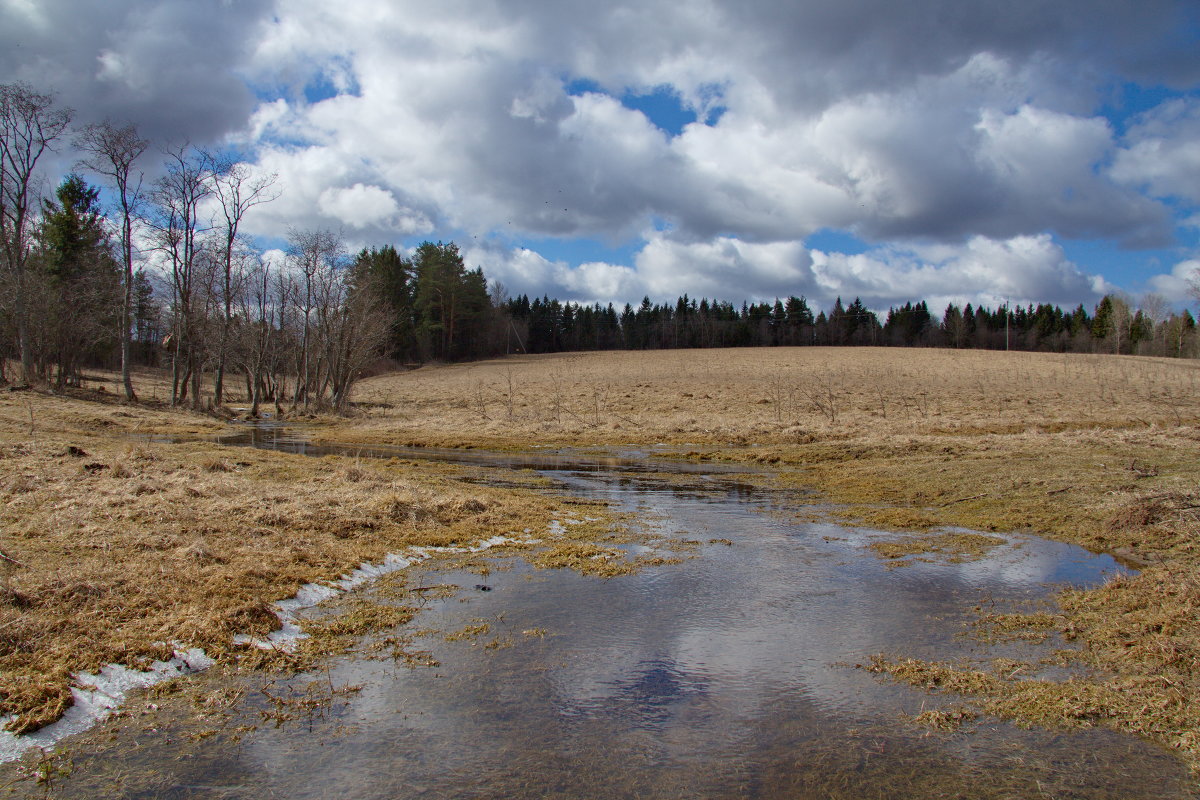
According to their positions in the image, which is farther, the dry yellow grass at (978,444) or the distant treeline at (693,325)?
the distant treeline at (693,325)

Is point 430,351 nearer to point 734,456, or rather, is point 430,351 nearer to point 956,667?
point 734,456

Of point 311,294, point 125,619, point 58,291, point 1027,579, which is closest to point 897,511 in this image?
point 1027,579

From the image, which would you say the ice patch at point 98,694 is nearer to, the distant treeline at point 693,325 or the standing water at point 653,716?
the standing water at point 653,716

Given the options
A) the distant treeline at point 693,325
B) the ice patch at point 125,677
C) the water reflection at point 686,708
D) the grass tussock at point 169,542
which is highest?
the distant treeline at point 693,325

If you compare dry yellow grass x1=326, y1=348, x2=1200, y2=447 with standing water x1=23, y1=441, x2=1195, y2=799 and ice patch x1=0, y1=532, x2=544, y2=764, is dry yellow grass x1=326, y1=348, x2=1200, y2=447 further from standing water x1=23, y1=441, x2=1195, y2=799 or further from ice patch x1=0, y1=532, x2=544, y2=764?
ice patch x1=0, y1=532, x2=544, y2=764

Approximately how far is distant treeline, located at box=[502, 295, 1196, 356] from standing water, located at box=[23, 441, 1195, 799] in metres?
95.7

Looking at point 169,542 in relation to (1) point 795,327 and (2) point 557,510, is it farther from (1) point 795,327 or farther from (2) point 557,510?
(1) point 795,327

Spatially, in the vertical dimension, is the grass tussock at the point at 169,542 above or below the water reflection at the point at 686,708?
above

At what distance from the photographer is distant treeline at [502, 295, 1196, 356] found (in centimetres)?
10962

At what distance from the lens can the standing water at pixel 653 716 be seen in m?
4.51

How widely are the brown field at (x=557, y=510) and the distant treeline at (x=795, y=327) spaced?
75494 millimetres

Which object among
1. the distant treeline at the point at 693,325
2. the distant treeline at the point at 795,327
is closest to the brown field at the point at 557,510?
the distant treeline at the point at 693,325

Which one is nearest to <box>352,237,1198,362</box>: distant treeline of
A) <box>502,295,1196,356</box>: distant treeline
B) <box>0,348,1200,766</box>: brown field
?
<box>502,295,1196,356</box>: distant treeline

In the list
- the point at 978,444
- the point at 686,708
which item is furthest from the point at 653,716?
the point at 978,444
